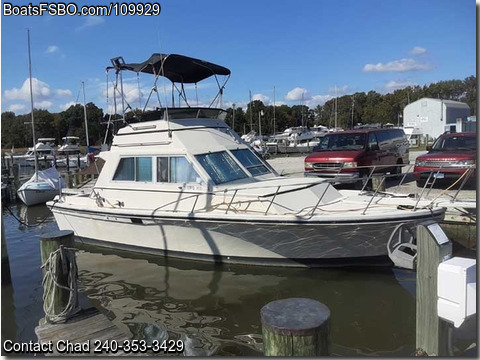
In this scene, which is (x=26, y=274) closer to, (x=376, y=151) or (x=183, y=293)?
(x=183, y=293)

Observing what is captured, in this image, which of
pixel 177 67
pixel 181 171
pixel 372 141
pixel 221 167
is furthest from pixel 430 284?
pixel 372 141

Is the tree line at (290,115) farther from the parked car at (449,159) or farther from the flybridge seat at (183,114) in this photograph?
the flybridge seat at (183,114)

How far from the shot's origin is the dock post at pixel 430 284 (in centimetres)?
369

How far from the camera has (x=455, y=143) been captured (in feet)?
39.5

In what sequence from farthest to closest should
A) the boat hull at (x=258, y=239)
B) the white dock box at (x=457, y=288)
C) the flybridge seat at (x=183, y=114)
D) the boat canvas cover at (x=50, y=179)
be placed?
the boat canvas cover at (x=50, y=179) < the flybridge seat at (x=183, y=114) < the boat hull at (x=258, y=239) < the white dock box at (x=457, y=288)

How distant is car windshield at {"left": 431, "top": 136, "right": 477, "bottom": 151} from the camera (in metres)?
11.7

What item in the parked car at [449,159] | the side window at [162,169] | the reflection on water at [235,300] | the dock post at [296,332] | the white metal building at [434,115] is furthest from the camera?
the white metal building at [434,115]

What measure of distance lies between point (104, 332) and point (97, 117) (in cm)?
5439

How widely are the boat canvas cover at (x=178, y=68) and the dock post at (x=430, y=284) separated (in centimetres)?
648

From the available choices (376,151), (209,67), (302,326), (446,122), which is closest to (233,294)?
(302,326)

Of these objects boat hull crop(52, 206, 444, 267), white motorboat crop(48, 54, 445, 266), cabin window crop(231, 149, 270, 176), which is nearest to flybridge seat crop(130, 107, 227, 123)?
white motorboat crop(48, 54, 445, 266)

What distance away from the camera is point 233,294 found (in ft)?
22.7

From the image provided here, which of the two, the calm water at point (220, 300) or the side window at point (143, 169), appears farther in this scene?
the side window at point (143, 169)

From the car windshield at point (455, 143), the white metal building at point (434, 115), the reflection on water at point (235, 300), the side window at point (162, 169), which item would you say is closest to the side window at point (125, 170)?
the side window at point (162, 169)
